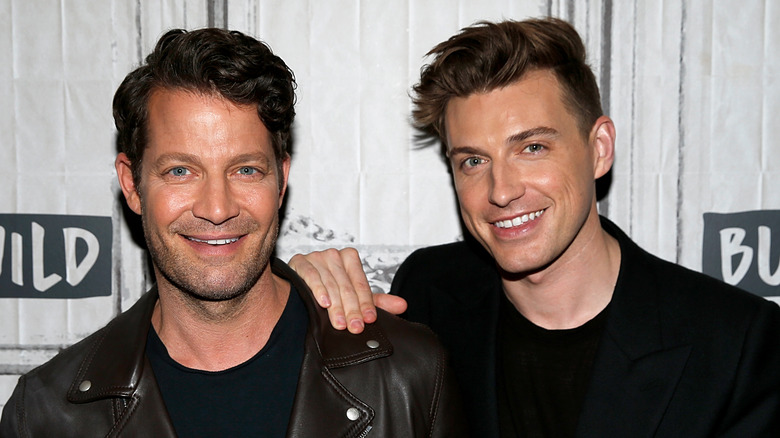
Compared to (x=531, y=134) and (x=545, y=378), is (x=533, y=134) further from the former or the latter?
(x=545, y=378)

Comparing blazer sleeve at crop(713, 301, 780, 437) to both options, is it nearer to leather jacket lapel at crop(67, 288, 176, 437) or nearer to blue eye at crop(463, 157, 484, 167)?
blue eye at crop(463, 157, 484, 167)

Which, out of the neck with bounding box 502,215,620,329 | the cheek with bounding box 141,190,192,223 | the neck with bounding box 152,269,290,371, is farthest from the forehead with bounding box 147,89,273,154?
the neck with bounding box 502,215,620,329

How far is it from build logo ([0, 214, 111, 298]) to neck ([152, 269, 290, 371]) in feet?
2.79

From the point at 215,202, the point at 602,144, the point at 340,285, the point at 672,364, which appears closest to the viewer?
the point at 215,202

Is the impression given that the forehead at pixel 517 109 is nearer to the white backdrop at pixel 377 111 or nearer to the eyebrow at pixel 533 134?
the eyebrow at pixel 533 134

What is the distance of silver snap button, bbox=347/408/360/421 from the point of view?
1701 millimetres

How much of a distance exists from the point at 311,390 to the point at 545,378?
672mm

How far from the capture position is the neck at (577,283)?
196 centimetres

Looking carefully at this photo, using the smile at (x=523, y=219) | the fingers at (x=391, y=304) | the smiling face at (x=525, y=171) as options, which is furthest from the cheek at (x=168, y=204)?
the smile at (x=523, y=219)

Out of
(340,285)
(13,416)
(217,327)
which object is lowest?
(13,416)

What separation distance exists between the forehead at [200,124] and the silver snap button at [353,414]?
711mm

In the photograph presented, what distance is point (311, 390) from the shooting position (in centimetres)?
169

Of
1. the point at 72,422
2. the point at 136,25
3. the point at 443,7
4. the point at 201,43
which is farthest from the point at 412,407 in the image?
the point at 136,25

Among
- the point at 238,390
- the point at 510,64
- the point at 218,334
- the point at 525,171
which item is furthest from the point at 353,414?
the point at 510,64
